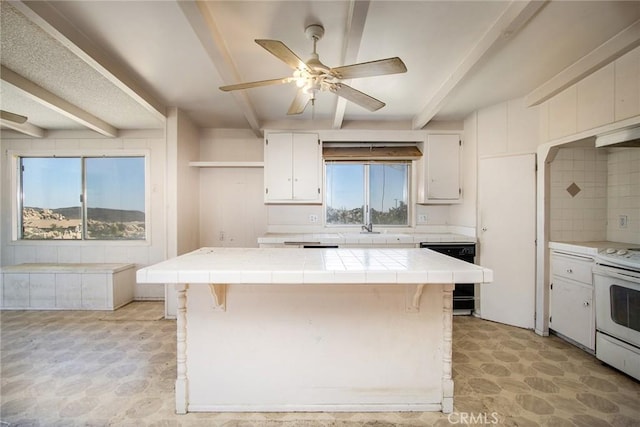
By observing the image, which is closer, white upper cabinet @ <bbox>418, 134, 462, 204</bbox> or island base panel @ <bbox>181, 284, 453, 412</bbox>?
island base panel @ <bbox>181, 284, 453, 412</bbox>

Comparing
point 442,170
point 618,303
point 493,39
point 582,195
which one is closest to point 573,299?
point 618,303

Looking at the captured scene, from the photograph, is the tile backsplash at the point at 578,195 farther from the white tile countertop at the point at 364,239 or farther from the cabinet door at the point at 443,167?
the cabinet door at the point at 443,167

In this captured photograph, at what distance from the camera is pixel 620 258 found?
2.00 m

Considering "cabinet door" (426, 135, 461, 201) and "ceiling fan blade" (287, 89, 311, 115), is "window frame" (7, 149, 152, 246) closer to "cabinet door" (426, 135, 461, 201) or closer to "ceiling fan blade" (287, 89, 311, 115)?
"ceiling fan blade" (287, 89, 311, 115)

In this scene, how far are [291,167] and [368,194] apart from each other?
116cm

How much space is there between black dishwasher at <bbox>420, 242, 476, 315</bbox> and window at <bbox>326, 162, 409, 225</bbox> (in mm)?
790

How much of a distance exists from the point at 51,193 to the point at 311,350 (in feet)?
14.8

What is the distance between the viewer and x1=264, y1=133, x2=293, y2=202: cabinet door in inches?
140

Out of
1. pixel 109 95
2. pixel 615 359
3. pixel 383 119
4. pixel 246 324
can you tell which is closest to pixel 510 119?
pixel 383 119

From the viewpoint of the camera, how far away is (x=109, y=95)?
2730 mm

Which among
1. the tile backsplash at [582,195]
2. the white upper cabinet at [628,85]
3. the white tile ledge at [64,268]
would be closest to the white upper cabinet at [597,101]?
the white upper cabinet at [628,85]

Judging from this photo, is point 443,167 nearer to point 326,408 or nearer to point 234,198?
point 234,198

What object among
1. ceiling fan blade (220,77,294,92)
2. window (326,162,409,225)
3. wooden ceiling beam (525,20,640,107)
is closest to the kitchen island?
ceiling fan blade (220,77,294,92)

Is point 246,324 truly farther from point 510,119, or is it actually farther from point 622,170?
point 622,170
